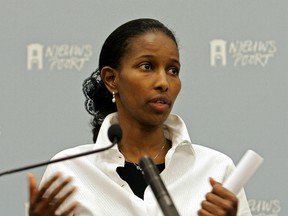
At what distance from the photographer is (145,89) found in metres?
1.87

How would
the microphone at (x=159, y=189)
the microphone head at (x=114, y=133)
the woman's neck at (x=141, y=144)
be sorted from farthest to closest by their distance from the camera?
the woman's neck at (x=141, y=144) → the microphone head at (x=114, y=133) → the microphone at (x=159, y=189)

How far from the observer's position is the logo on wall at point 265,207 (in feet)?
8.14

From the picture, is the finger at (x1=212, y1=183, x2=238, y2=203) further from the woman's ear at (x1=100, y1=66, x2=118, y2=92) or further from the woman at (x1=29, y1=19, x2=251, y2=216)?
the woman's ear at (x1=100, y1=66, x2=118, y2=92)

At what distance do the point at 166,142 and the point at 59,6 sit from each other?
2.81 ft

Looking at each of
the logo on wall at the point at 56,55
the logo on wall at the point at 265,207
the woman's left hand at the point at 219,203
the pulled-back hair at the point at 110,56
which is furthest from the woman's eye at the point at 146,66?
the logo on wall at the point at 265,207

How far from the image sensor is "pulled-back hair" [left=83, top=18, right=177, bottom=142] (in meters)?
2.01

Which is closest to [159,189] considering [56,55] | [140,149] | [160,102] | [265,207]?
[160,102]

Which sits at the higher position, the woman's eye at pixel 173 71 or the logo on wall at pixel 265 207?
the woman's eye at pixel 173 71

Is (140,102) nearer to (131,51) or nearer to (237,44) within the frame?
(131,51)

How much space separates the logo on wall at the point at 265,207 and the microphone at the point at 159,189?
137cm

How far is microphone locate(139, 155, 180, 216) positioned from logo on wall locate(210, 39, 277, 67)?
4.70 feet

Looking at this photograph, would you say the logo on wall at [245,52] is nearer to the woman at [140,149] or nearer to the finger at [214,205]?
the woman at [140,149]

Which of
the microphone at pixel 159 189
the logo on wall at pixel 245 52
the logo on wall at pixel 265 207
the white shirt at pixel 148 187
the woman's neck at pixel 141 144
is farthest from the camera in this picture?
the logo on wall at pixel 245 52

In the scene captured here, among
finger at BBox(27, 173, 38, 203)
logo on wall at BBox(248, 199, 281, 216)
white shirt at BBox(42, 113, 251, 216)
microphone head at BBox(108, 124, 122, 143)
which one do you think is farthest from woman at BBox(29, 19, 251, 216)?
logo on wall at BBox(248, 199, 281, 216)
